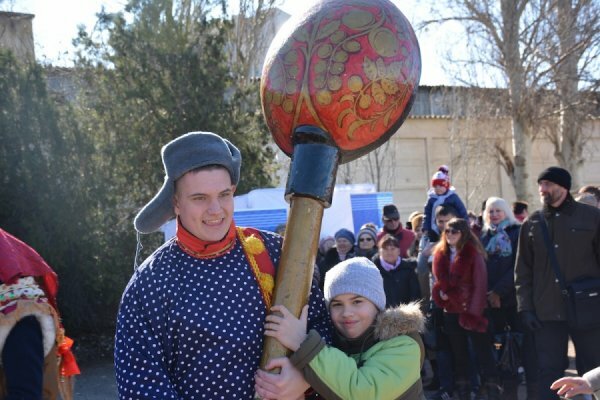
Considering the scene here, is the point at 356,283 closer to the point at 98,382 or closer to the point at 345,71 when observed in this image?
the point at 345,71

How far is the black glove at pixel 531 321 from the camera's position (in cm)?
606

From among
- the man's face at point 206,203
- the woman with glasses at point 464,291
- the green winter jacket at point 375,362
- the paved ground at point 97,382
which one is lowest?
the paved ground at point 97,382

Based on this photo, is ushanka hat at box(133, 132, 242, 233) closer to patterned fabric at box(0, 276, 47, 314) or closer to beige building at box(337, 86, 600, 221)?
patterned fabric at box(0, 276, 47, 314)

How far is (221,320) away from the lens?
245 cm

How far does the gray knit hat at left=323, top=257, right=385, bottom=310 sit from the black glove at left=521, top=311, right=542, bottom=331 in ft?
11.4

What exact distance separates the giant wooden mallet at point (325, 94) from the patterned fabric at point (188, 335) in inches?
3.8

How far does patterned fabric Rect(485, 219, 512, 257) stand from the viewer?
779cm

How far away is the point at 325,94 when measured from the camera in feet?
8.32

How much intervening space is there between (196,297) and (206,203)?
0.29 metres

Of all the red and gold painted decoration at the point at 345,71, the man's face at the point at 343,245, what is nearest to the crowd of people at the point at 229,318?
the red and gold painted decoration at the point at 345,71

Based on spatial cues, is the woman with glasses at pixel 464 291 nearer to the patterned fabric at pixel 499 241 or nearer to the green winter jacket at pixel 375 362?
the patterned fabric at pixel 499 241

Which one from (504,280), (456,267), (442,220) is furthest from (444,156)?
(456,267)

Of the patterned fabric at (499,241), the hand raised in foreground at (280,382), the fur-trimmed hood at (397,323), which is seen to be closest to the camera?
the hand raised in foreground at (280,382)

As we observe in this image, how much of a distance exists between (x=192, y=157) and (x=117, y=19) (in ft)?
31.8
